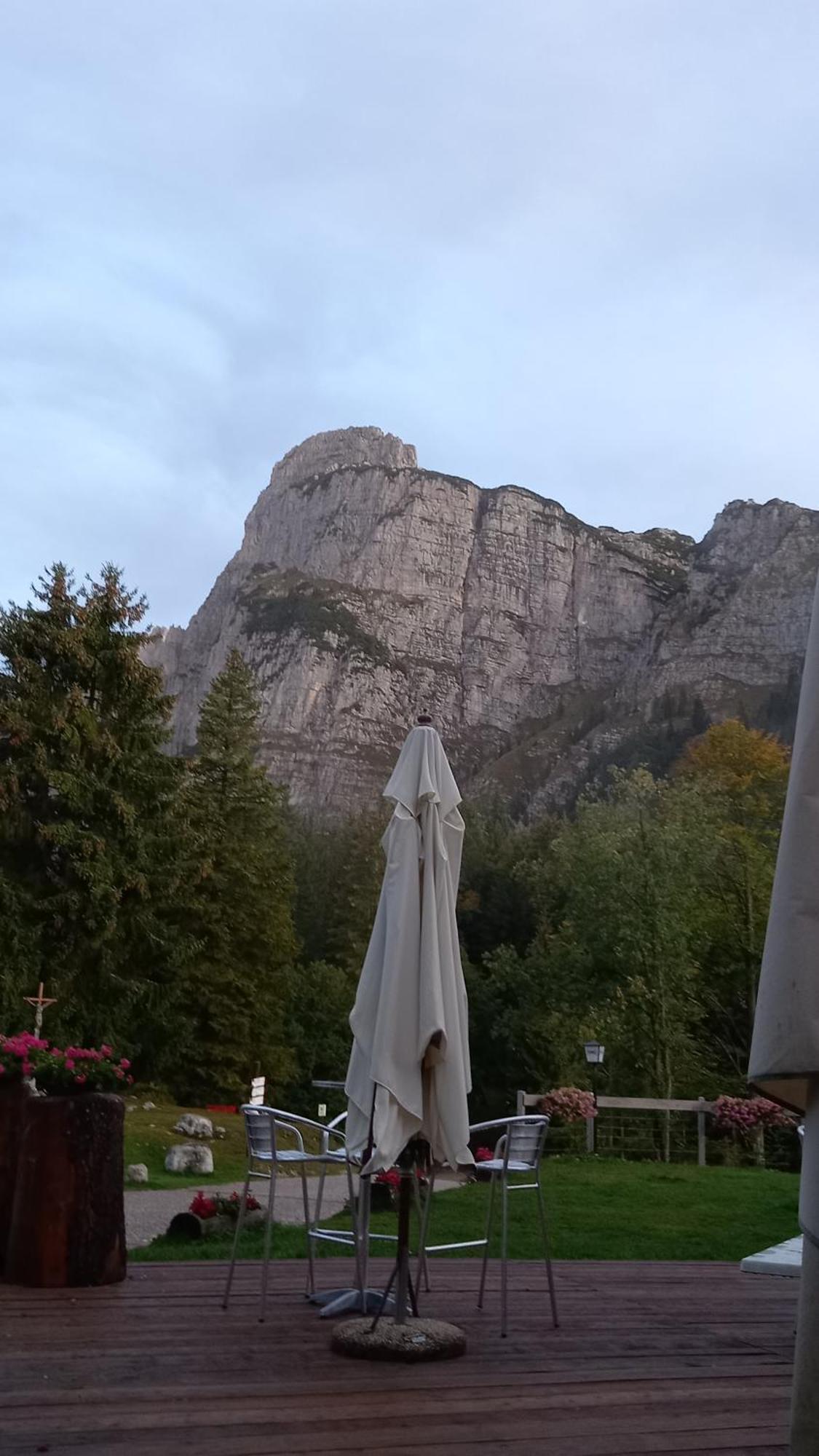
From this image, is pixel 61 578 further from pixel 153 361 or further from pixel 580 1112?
pixel 153 361

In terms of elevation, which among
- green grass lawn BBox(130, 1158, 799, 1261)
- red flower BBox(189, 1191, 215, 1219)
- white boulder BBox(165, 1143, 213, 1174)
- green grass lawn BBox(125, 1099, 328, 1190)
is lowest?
green grass lawn BBox(125, 1099, 328, 1190)

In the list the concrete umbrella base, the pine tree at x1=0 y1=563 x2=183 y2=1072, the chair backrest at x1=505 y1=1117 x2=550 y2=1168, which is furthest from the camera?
the pine tree at x1=0 y1=563 x2=183 y2=1072

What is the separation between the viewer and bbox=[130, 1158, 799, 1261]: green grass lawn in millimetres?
7293

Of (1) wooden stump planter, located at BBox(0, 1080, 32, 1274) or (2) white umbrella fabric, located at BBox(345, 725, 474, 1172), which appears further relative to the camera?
(1) wooden stump planter, located at BBox(0, 1080, 32, 1274)

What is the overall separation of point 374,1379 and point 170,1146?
1354 cm

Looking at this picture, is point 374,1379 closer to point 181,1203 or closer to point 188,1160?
point 181,1203

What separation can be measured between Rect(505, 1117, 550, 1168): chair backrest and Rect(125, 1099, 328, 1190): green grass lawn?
31.1 feet

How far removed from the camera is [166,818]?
2416cm

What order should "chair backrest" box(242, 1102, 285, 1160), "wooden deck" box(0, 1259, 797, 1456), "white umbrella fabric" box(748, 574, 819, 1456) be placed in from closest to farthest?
"white umbrella fabric" box(748, 574, 819, 1456) → "wooden deck" box(0, 1259, 797, 1456) → "chair backrest" box(242, 1102, 285, 1160)

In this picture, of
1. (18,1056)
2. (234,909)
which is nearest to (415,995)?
(18,1056)

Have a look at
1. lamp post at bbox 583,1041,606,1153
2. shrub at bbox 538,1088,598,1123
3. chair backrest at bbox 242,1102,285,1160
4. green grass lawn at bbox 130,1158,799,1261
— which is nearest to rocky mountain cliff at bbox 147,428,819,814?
lamp post at bbox 583,1041,606,1153

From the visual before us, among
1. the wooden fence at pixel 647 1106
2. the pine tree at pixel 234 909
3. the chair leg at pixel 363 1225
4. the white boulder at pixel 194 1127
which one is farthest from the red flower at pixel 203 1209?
the pine tree at pixel 234 909

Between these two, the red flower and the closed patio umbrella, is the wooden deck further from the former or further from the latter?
the red flower

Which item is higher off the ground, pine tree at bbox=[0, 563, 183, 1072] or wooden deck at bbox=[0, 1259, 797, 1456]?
pine tree at bbox=[0, 563, 183, 1072]
